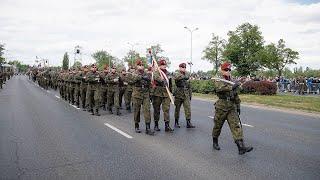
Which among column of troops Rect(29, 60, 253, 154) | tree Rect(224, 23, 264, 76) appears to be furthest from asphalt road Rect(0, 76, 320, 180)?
tree Rect(224, 23, 264, 76)

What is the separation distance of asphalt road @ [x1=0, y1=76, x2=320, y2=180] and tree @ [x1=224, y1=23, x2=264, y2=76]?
54584 millimetres

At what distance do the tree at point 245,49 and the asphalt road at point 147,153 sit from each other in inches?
2149

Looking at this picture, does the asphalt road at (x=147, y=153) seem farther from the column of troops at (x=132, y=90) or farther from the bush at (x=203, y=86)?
the bush at (x=203, y=86)

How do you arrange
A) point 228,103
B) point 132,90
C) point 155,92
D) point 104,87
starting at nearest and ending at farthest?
1. point 228,103
2. point 155,92
3. point 132,90
4. point 104,87

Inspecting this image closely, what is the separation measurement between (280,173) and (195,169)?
1.37 meters

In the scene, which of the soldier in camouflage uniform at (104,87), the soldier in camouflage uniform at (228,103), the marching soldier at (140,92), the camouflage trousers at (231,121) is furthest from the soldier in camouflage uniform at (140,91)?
the soldier in camouflage uniform at (104,87)

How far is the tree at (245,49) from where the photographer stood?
67375 millimetres

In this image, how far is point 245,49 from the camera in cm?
6819

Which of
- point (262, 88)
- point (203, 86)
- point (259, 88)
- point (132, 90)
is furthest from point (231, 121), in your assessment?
point (203, 86)

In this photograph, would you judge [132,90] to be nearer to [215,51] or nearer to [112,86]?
[112,86]

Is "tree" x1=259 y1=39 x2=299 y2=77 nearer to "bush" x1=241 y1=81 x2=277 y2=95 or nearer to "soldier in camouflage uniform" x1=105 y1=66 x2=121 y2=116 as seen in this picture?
"bush" x1=241 y1=81 x2=277 y2=95

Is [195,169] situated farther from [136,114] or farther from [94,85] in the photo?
[94,85]

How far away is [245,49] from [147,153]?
61565 mm

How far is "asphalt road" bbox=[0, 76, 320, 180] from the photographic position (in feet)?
23.1
